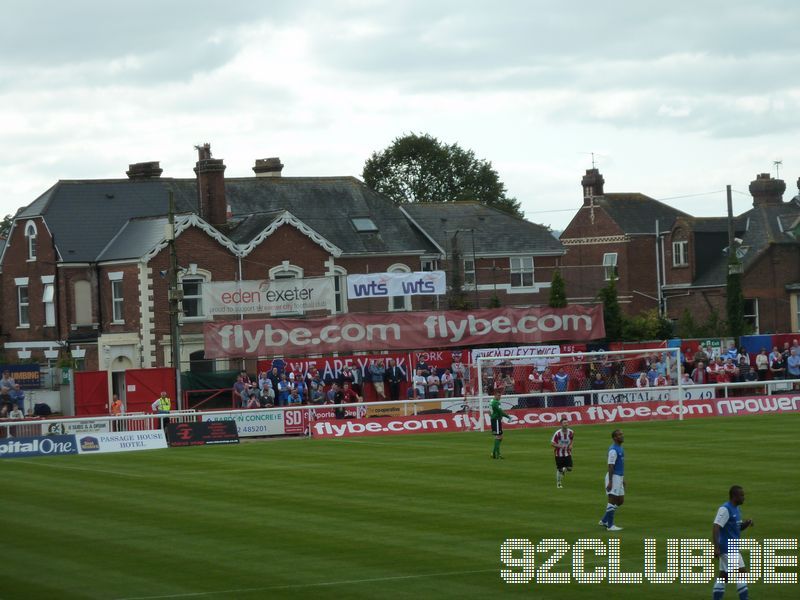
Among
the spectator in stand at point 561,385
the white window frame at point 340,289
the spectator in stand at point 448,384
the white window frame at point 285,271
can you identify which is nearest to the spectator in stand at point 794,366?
the spectator in stand at point 561,385

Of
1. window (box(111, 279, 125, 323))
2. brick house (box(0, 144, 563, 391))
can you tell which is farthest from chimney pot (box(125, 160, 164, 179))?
window (box(111, 279, 125, 323))

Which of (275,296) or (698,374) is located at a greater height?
(275,296)

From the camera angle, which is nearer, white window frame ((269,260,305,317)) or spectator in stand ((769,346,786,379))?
spectator in stand ((769,346,786,379))

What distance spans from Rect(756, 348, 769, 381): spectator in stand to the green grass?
1487 cm

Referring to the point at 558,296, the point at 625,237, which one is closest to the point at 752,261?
the point at 625,237

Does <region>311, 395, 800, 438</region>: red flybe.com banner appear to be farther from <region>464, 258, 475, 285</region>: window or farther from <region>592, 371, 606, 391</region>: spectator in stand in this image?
<region>464, 258, 475, 285</region>: window

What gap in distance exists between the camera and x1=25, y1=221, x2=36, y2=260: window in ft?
207

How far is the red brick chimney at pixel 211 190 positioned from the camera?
206ft

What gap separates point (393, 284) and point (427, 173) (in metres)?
52.4

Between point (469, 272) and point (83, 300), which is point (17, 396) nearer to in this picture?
point (83, 300)

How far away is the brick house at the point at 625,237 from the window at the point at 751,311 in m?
8.22

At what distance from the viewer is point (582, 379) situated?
4922 cm

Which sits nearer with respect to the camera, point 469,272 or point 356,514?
point 356,514

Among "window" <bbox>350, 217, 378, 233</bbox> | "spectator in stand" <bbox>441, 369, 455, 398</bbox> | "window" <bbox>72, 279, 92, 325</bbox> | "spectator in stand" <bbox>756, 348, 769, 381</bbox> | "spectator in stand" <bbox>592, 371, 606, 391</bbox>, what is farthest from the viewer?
"window" <bbox>350, 217, 378, 233</bbox>
